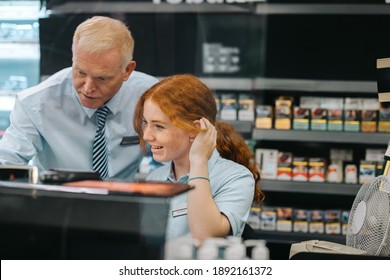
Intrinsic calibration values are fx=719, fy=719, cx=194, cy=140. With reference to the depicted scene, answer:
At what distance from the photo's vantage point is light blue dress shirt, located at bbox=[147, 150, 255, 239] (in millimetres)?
2680

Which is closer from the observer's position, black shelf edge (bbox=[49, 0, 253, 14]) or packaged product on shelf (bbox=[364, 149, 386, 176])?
black shelf edge (bbox=[49, 0, 253, 14])

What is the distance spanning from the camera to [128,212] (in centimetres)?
229

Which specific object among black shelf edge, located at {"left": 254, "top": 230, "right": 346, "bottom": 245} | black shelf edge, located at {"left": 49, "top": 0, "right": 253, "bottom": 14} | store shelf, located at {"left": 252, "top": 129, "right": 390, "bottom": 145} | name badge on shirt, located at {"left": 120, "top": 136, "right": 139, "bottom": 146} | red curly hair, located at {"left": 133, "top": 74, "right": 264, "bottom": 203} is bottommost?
black shelf edge, located at {"left": 254, "top": 230, "right": 346, "bottom": 245}

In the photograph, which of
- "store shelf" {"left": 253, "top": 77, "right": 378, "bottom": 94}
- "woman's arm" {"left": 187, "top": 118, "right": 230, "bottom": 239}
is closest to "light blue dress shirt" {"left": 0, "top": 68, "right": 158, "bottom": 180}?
"woman's arm" {"left": 187, "top": 118, "right": 230, "bottom": 239}

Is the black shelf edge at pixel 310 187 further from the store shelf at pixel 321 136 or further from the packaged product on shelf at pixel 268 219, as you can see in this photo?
the store shelf at pixel 321 136

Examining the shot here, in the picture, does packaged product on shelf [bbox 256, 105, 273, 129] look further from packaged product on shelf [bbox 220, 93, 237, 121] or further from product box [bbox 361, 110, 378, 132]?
product box [bbox 361, 110, 378, 132]

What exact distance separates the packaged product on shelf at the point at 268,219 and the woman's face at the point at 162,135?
260 centimetres

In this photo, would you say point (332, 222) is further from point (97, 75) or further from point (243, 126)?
point (97, 75)

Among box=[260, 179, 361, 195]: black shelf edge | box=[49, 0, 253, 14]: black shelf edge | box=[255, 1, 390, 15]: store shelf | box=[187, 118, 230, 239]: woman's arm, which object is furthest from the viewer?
box=[260, 179, 361, 195]: black shelf edge

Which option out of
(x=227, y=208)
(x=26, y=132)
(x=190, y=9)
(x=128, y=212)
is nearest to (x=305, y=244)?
(x=227, y=208)

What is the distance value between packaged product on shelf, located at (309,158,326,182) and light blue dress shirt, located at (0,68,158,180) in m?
2.19

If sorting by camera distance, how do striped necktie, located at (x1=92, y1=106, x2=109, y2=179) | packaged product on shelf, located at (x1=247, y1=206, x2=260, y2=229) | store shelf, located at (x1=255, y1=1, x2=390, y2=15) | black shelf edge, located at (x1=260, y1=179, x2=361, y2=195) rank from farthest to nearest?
packaged product on shelf, located at (x1=247, y1=206, x2=260, y2=229) < black shelf edge, located at (x1=260, y1=179, x2=361, y2=195) < store shelf, located at (x1=255, y1=1, x2=390, y2=15) < striped necktie, located at (x1=92, y1=106, x2=109, y2=179)

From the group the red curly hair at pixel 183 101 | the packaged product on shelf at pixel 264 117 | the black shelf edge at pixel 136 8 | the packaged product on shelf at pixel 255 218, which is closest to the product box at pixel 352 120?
the packaged product on shelf at pixel 264 117

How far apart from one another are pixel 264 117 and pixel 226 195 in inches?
96.1
